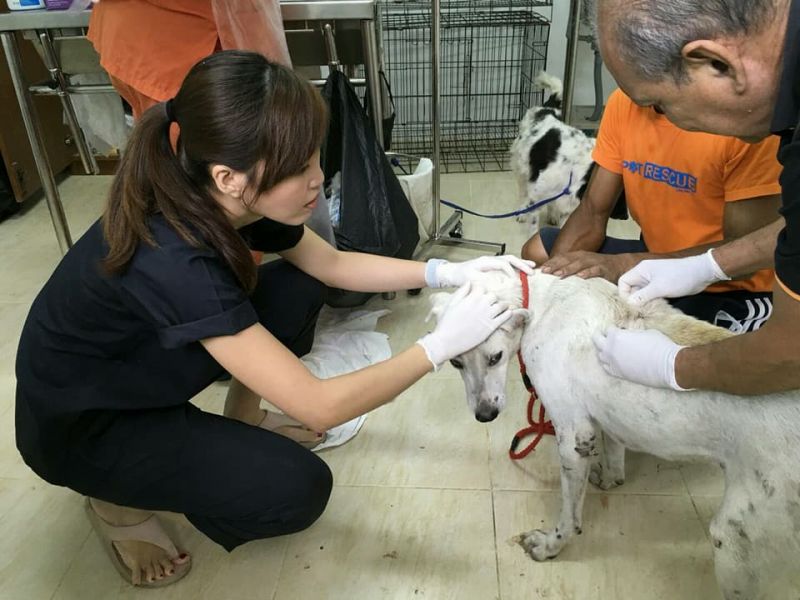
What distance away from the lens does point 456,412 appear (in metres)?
2.31

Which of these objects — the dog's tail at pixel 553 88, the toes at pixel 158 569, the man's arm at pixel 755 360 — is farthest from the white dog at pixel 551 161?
the toes at pixel 158 569

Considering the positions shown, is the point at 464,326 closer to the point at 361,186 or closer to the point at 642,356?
the point at 642,356

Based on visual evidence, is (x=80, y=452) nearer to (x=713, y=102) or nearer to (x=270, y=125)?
(x=270, y=125)

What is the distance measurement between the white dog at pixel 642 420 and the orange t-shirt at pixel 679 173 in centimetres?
42

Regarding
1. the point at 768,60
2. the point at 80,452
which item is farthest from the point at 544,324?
the point at 80,452

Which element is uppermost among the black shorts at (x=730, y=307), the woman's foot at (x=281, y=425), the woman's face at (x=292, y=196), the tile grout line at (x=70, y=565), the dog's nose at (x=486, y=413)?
the woman's face at (x=292, y=196)

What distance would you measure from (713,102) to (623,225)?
2728 mm

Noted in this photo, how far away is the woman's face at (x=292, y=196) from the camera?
1.36 m

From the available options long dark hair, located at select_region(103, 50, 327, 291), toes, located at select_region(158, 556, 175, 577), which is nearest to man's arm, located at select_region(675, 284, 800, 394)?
long dark hair, located at select_region(103, 50, 327, 291)

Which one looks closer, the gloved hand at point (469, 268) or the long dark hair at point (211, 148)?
the long dark hair at point (211, 148)

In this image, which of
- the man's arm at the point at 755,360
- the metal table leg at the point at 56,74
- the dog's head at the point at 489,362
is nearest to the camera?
the man's arm at the point at 755,360

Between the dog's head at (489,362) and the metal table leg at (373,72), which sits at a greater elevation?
the metal table leg at (373,72)

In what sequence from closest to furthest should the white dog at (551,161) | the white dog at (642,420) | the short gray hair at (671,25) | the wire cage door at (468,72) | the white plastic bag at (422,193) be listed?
1. the short gray hair at (671,25)
2. the white dog at (642,420)
3. the white plastic bag at (422,193)
4. the white dog at (551,161)
5. the wire cage door at (468,72)

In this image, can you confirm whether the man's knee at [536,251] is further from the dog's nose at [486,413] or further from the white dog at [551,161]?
the white dog at [551,161]
